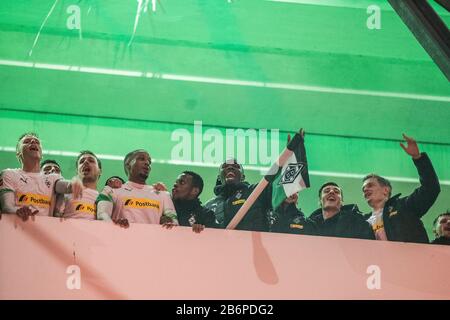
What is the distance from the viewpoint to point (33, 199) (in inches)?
139

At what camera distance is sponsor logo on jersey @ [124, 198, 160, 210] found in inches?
144

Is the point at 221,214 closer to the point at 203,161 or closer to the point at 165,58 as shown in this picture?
the point at 203,161

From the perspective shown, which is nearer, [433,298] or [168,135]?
[433,298]

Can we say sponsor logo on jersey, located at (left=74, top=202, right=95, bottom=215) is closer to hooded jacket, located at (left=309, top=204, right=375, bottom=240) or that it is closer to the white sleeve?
the white sleeve

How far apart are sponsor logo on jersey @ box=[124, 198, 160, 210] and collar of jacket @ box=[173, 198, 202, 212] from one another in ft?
Result: 0.65

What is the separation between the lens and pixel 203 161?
15.5 ft

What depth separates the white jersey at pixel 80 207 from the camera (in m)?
3.57

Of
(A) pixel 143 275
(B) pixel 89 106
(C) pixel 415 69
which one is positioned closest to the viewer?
(A) pixel 143 275

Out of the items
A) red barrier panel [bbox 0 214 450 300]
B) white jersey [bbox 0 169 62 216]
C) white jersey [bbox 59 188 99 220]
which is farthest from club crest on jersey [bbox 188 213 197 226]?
white jersey [bbox 0 169 62 216]

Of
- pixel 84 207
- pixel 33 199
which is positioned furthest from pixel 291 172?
pixel 33 199

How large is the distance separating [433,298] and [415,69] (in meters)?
1.73

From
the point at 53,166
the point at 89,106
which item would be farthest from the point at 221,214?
the point at 89,106

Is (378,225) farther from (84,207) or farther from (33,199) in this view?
(33,199)

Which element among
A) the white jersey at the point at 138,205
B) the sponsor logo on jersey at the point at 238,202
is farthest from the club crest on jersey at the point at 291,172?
the white jersey at the point at 138,205
